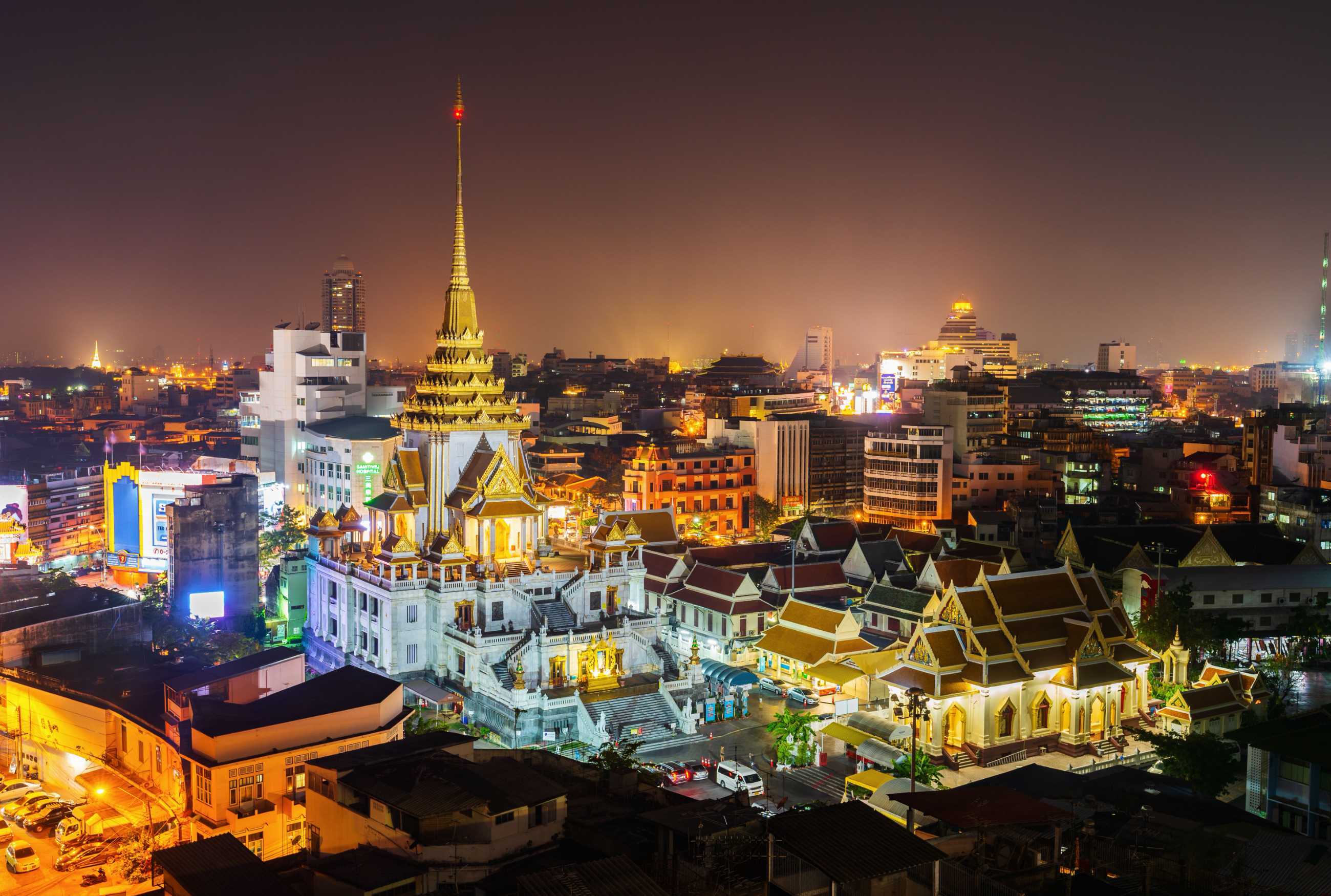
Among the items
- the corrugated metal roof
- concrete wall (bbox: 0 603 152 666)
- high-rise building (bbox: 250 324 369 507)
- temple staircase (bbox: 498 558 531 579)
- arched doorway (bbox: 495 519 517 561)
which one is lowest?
concrete wall (bbox: 0 603 152 666)

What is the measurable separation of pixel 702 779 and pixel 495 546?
1509 cm

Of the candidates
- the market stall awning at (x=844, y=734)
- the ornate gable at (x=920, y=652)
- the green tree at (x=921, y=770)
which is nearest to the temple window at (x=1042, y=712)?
the ornate gable at (x=920, y=652)

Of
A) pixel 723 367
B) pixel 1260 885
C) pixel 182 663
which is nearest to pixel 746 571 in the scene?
pixel 182 663

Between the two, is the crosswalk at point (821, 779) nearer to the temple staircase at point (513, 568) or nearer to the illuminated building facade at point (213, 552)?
the temple staircase at point (513, 568)

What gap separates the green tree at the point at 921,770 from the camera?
33.4 m

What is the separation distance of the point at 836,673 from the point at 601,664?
8245 mm

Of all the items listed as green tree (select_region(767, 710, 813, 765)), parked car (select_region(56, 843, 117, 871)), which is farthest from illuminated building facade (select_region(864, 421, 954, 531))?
parked car (select_region(56, 843, 117, 871))

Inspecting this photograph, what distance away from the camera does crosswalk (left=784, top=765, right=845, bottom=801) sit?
35.5m

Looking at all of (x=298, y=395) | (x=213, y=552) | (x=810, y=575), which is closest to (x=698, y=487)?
(x=810, y=575)

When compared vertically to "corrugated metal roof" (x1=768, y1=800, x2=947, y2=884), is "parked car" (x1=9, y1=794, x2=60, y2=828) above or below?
below

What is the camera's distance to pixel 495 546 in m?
47.8

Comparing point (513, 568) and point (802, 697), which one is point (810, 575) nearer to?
point (802, 697)

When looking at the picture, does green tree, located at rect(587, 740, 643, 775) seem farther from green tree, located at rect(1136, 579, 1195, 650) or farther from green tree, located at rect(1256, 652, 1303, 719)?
green tree, located at rect(1136, 579, 1195, 650)

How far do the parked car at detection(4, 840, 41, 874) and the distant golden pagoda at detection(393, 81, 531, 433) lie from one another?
73.9ft
